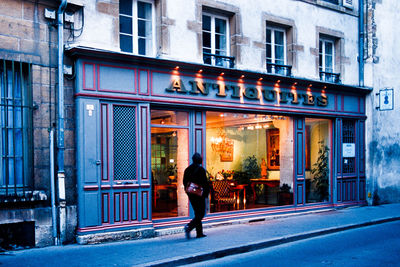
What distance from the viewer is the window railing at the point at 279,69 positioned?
1273cm

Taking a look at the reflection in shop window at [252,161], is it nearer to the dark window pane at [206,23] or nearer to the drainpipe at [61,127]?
the dark window pane at [206,23]

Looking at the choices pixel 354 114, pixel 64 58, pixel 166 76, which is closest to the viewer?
pixel 64 58

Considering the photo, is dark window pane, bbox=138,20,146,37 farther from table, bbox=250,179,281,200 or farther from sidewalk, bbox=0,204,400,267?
table, bbox=250,179,281,200

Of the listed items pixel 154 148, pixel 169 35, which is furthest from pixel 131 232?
pixel 169 35

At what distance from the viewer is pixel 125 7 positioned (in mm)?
10172

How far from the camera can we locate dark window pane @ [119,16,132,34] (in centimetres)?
1007

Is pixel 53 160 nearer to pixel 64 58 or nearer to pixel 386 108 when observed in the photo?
pixel 64 58

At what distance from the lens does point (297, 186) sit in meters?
13.1

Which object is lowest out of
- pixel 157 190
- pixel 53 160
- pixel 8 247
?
pixel 8 247

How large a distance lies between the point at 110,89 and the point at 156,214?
3.06 metres

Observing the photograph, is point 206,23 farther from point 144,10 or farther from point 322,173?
point 322,173

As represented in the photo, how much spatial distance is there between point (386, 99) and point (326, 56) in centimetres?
244

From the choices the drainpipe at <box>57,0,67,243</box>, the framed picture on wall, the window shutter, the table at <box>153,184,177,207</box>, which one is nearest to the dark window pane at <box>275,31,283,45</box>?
the window shutter

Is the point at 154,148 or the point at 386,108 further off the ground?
the point at 386,108
